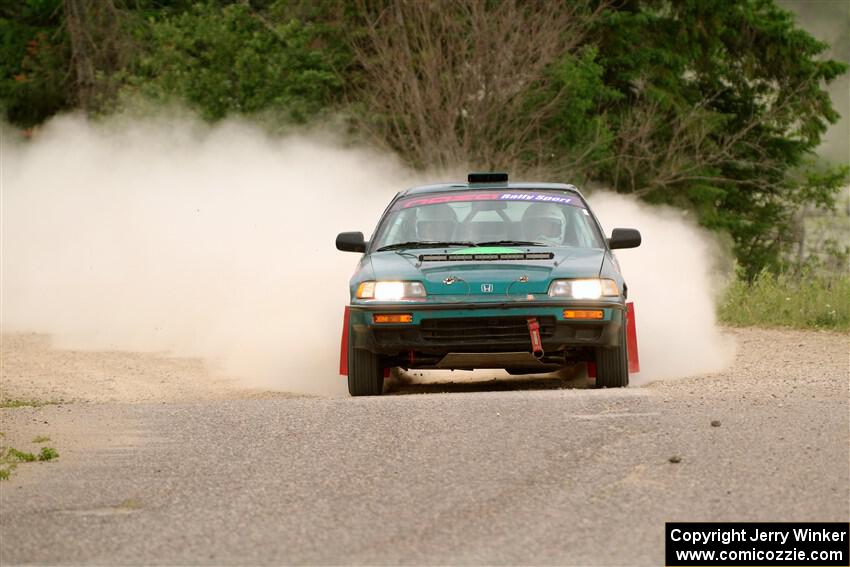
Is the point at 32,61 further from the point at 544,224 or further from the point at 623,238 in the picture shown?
the point at 623,238

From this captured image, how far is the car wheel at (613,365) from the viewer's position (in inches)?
458

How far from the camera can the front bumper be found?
11.2 metres

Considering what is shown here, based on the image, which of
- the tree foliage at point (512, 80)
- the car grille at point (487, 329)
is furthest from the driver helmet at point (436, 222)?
the tree foliage at point (512, 80)

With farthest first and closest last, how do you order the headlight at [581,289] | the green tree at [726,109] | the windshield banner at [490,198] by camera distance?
the green tree at [726,109], the windshield banner at [490,198], the headlight at [581,289]

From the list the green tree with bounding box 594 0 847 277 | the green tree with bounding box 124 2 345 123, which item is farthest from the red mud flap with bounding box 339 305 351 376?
the green tree with bounding box 594 0 847 277

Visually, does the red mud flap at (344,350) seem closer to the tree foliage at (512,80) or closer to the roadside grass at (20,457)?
the roadside grass at (20,457)

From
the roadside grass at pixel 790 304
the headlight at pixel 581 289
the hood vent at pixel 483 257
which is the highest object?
the hood vent at pixel 483 257

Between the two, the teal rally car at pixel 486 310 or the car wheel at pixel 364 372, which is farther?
the car wheel at pixel 364 372

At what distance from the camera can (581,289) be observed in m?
11.3

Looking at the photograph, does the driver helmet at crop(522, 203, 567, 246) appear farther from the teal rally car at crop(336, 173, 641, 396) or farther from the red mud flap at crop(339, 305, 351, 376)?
the red mud flap at crop(339, 305, 351, 376)

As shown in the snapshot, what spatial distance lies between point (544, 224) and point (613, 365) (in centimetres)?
150

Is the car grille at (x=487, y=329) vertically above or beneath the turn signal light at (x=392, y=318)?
beneath

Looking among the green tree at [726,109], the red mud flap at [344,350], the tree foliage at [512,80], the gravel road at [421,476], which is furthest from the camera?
the green tree at [726,109]

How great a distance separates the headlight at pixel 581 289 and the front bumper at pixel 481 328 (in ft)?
0.25
